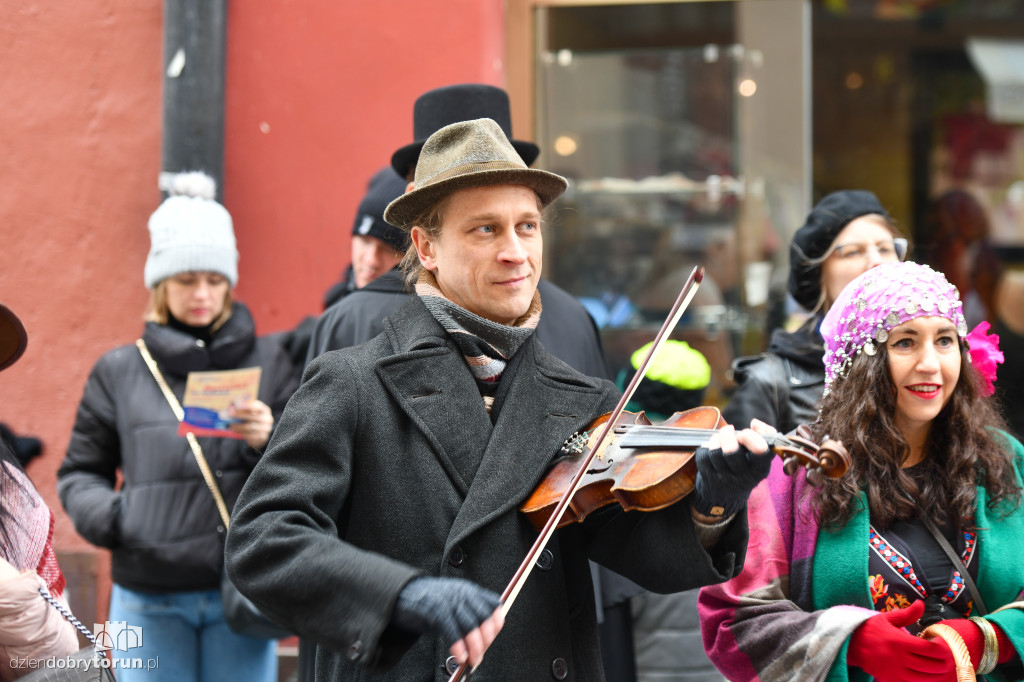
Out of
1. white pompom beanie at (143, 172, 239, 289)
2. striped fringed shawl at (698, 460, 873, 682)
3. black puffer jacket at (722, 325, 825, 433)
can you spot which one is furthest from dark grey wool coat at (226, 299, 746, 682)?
white pompom beanie at (143, 172, 239, 289)

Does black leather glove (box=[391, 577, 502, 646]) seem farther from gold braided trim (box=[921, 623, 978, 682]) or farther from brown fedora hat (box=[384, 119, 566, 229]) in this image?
gold braided trim (box=[921, 623, 978, 682])

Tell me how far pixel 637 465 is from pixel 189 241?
7.61ft

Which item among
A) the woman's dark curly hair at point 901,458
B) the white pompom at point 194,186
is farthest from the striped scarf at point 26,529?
the white pompom at point 194,186

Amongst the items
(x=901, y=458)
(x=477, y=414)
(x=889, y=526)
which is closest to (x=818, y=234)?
(x=901, y=458)

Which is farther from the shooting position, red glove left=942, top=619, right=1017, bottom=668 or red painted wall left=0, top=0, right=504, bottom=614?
red painted wall left=0, top=0, right=504, bottom=614

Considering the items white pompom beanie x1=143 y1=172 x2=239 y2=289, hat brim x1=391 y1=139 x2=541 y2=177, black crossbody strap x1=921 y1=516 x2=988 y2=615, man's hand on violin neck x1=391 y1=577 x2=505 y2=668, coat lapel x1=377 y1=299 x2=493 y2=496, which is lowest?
black crossbody strap x1=921 y1=516 x2=988 y2=615

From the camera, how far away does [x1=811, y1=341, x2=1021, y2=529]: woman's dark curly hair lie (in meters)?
2.42

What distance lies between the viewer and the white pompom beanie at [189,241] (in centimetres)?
367

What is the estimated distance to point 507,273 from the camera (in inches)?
82.4

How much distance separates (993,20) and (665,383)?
12.4ft

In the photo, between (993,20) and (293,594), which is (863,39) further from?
(293,594)

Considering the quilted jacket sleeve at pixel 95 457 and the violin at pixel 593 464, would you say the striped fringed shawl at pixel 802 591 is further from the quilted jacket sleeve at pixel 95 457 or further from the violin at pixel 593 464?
the quilted jacket sleeve at pixel 95 457

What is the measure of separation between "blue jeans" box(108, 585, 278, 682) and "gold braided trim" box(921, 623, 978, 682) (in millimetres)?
2230

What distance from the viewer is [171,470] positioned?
11.3 ft
